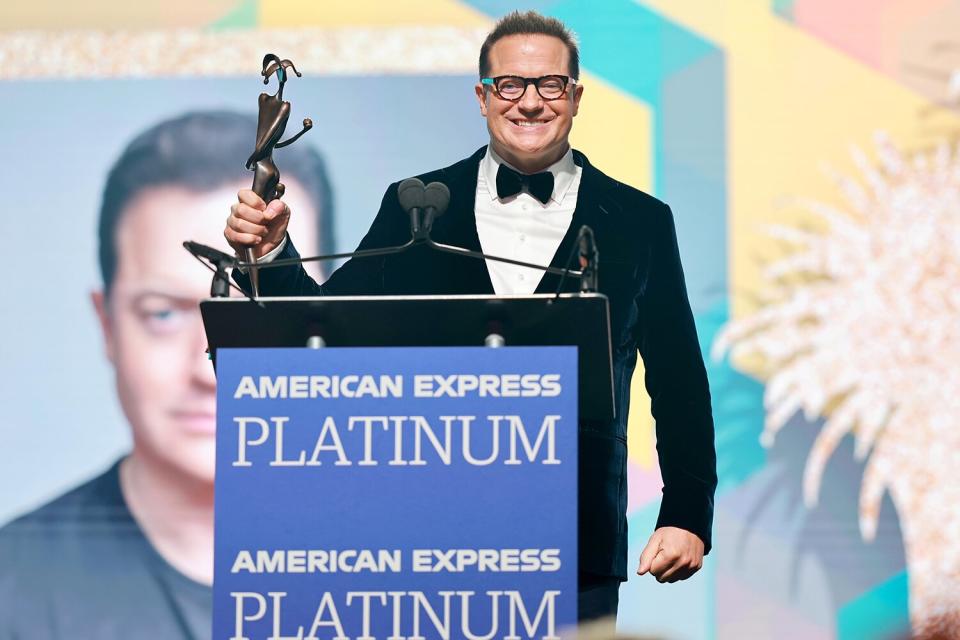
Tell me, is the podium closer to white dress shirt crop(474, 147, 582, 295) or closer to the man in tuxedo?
the man in tuxedo

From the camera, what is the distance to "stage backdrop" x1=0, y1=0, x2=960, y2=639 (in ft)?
13.8

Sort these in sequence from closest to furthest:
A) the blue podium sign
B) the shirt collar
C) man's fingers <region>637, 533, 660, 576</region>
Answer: the blue podium sign
man's fingers <region>637, 533, 660, 576</region>
the shirt collar

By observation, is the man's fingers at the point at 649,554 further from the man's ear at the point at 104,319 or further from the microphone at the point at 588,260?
the man's ear at the point at 104,319

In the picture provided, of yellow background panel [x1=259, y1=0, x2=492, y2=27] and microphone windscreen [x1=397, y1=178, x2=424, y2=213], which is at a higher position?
yellow background panel [x1=259, y1=0, x2=492, y2=27]

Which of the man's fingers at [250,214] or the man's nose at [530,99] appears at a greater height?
the man's nose at [530,99]

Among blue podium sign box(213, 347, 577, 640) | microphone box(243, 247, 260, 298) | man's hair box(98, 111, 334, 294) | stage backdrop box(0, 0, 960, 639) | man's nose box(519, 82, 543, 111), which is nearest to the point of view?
blue podium sign box(213, 347, 577, 640)

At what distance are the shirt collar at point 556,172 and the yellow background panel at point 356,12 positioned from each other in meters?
1.78

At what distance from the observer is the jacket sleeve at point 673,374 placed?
2.64 m

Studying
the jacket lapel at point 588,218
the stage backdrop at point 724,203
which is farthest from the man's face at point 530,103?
the stage backdrop at point 724,203

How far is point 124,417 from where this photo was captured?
14.5 ft

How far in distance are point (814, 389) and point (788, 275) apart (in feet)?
1.12

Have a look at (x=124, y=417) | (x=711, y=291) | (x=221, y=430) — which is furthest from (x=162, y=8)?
(x=221, y=430)

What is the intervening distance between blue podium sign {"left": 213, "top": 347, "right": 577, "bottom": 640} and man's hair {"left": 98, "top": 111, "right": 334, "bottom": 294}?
2.55 metres

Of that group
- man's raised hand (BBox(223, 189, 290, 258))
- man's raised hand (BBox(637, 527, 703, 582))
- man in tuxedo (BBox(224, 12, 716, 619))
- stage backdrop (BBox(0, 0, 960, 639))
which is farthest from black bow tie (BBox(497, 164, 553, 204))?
stage backdrop (BBox(0, 0, 960, 639))
